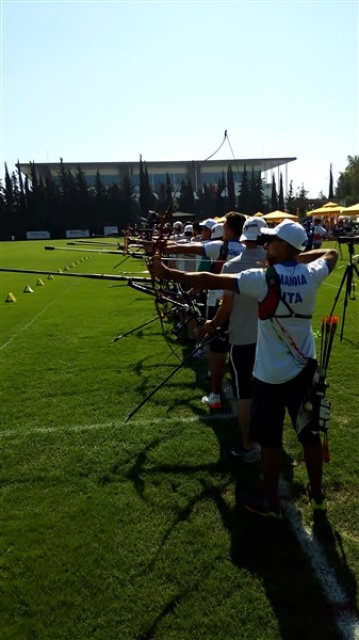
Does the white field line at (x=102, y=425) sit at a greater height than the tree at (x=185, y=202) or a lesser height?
lesser

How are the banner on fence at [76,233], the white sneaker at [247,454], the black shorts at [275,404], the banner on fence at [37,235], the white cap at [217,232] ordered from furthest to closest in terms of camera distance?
1. the banner on fence at [76,233]
2. the banner on fence at [37,235]
3. the white cap at [217,232]
4. the white sneaker at [247,454]
5. the black shorts at [275,404]

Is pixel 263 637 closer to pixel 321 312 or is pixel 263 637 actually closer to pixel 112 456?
pixel 112 456

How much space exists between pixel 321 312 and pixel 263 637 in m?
8.62

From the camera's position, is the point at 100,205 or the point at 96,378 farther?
the point at 100,205

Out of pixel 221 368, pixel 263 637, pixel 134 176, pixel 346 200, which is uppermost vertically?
pixel 134 176

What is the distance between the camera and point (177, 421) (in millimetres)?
4867

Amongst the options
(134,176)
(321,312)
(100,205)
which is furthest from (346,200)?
(321,312)

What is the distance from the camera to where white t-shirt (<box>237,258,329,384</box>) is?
2748 mm

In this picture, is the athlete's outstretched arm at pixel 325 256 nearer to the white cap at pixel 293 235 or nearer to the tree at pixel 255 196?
the white cap at pixel 293 235

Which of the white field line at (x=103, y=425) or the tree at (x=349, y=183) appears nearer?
the white field line at (x=103, y=425)

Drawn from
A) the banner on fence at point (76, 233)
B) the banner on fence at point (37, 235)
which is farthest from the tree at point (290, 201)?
the banner on fence at point (37, 235)

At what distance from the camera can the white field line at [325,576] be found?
2.39 m

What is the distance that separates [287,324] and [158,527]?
1688 mm

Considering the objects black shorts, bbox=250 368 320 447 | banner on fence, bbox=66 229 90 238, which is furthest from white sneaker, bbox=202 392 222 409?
banner on fence, bbox=66 229 90 238
